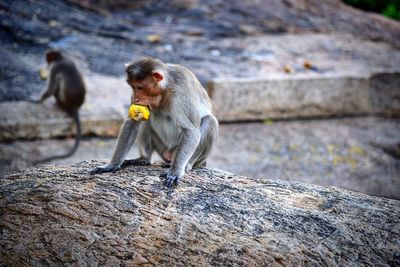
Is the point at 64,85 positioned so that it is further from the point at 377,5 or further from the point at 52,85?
the point at 377,5

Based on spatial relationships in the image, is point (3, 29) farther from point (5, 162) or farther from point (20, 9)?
point (5, 162)

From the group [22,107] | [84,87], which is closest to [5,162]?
[22,107]

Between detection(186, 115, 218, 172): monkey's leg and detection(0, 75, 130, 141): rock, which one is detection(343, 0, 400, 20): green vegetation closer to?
detection(0, 75, 130, 141): rock

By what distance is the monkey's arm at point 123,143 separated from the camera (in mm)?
5672

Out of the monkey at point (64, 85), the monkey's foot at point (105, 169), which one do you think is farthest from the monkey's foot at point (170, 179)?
the monkey at point (64, 85)

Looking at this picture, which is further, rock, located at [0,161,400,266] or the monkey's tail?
the monkey's tail

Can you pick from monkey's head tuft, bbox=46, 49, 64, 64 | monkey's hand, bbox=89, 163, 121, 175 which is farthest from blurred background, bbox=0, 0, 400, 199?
monkey's hand, bbox=89, 163, 121, 175

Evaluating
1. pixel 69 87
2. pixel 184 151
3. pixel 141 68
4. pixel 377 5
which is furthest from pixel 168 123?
pixel 377 5

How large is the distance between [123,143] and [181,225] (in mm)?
1608

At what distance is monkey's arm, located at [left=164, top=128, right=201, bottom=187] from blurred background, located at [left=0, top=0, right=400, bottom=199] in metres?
4.48

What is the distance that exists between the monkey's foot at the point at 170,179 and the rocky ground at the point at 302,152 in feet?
15.6

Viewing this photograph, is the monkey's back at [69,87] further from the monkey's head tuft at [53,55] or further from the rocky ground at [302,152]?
the rocky ground at [302,152]

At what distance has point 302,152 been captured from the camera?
11242 millimetres

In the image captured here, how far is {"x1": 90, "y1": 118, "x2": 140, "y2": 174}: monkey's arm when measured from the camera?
567 cm
